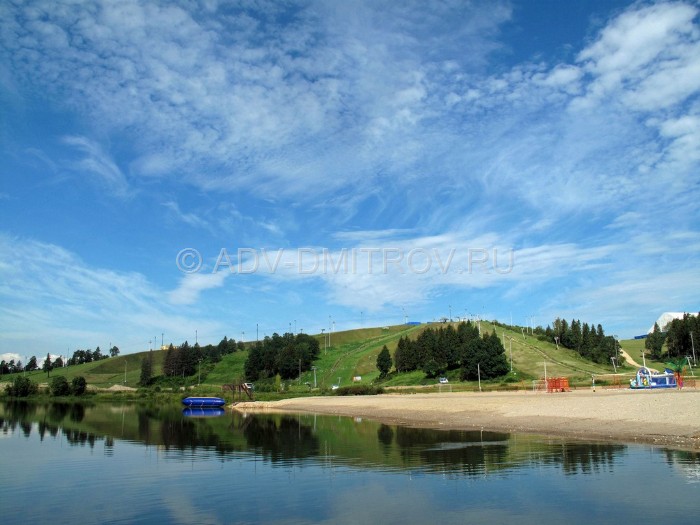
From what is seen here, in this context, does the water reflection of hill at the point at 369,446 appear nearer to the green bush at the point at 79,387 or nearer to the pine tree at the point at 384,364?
the pine tree at the point at 384,364

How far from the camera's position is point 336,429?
56375 mm

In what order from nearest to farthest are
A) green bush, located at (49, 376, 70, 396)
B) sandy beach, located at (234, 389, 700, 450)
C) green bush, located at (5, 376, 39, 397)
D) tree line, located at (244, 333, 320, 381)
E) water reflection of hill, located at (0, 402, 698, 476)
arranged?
water reflection of hill, located at (0, 402, 698, 476) → sandy beach, located at (234, 389, 700, 450) → green bush, located at (49, 376, 70, 396) → green bush, located at (5, 376, 39, 397) → tree line, located at (244, 333, 320, 381)

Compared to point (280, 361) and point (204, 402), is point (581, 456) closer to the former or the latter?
point (204, 402)

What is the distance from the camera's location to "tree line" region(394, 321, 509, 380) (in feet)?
409

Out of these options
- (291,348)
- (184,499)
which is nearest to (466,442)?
(184,499)

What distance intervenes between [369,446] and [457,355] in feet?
329

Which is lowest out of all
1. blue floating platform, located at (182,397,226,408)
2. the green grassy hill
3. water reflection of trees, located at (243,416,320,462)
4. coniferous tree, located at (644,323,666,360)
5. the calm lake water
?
blue floating platform, located at (182,397,226,408)

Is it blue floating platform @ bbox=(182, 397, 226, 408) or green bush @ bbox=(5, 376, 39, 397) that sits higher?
green bush @ bbox=(5, 376, 39, 397)

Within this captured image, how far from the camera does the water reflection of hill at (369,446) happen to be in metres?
30.2

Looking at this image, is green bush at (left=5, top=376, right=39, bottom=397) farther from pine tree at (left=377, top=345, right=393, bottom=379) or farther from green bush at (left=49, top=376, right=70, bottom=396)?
pine tree at (left=377, top=345, right=393, bottom=379)

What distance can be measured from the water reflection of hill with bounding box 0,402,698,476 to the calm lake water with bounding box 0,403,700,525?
0.17 m

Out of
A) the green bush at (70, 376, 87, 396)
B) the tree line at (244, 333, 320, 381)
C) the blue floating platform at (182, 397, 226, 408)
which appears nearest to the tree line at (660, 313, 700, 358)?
the tree line at (244, 333, 320, 381)

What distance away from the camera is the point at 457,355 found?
450 ft

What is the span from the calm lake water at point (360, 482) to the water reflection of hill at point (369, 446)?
0.54 ft
